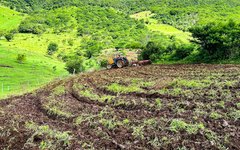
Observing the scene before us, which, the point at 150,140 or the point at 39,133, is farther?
the point at 39,133

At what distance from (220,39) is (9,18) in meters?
118

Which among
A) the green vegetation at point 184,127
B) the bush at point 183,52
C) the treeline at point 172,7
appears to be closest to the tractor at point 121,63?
the bush at point 183,52

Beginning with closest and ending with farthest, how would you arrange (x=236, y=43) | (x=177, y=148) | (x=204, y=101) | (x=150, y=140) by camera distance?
(x=177, y=148), (x=150, y=140), (x=204, y=101), (x=236, y=43)

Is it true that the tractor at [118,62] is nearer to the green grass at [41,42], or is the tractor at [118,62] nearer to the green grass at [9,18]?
the green grass at [41,42]

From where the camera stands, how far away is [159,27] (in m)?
108

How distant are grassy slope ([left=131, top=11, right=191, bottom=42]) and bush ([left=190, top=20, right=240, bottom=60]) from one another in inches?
2060

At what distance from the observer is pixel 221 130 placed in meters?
12.0

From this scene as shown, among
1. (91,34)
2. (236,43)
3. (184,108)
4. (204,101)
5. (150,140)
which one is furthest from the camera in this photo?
(91,34)

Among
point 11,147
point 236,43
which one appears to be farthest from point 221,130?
point 236,43

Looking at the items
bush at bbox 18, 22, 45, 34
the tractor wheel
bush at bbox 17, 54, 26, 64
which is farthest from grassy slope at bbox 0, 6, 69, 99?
the tractor wheel

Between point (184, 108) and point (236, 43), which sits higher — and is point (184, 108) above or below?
below

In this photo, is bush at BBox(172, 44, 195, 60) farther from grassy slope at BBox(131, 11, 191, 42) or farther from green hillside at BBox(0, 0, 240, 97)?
grassy slope at BBox(131, 11, 191, 42)

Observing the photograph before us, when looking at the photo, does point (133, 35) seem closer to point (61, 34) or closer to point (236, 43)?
point (61, 34)

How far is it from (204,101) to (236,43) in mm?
14391
